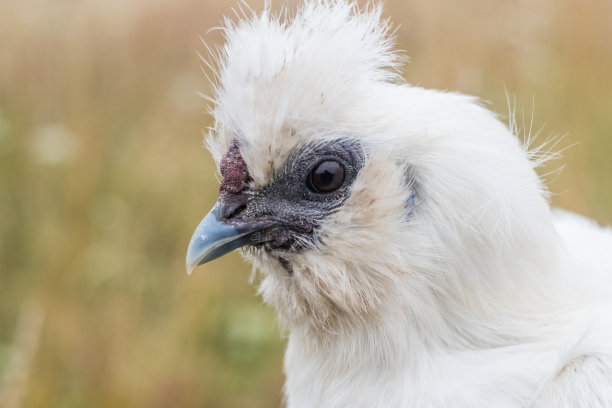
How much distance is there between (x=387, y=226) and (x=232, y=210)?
0.47 meters

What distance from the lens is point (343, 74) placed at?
2.10 m

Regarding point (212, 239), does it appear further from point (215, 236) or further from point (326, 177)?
point (326, 177)

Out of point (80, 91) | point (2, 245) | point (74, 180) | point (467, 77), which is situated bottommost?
point (2, 245)

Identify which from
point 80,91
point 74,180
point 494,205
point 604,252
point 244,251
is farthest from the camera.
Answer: point 80,91

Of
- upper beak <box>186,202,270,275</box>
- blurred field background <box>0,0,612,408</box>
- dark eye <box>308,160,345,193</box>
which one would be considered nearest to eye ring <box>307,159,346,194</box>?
dark eye <box>308,160,345,193</box>

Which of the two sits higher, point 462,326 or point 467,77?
point 467,77

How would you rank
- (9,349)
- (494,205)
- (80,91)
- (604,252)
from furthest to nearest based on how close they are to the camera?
(80,91) < (9,349) < (604,252) < (494,205)

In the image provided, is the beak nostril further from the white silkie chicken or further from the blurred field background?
the blurred field background

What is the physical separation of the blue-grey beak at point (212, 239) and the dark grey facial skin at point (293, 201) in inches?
0.9

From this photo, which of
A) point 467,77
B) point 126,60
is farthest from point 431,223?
point 126,60

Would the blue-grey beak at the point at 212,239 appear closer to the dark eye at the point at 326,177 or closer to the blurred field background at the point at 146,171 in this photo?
the dark eye at the point at 326,177

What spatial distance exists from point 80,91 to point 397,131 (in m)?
3.54

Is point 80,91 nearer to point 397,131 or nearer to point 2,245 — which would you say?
point 2,245

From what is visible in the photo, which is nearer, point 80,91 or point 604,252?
point 604,252
